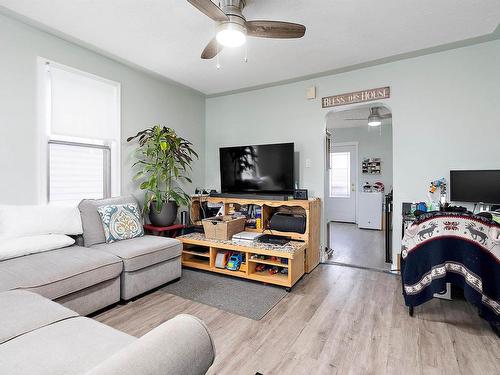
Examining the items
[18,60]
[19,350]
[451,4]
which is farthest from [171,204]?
[451,4]

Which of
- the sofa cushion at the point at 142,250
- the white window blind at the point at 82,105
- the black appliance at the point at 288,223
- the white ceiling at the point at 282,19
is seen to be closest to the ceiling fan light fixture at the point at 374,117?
the white ceiling at the point at 282,19

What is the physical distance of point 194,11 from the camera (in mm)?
2225

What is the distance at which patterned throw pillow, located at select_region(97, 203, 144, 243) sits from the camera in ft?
8.73

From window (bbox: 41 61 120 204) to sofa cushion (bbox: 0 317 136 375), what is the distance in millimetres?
1939

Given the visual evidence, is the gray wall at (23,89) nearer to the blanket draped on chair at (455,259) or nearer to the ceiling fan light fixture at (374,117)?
the blanket draped on chair at (455,259)

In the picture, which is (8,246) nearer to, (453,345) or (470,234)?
(453,345)

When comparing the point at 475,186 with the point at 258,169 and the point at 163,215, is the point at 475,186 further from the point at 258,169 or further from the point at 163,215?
the point at 163,215

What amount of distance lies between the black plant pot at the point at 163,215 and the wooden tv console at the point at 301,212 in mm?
577

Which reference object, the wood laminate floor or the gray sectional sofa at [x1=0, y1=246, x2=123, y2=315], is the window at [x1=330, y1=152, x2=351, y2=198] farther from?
the gray sectional sofa at [x1=0, y1=246, x2=123, y2=315]

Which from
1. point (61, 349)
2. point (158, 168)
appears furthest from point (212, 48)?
point (61, 349)

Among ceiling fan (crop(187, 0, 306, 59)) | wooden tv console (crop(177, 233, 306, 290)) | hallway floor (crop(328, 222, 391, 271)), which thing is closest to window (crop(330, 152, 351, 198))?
hallway floor (crop(328, 222, 391, 271))

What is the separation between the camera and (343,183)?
691 centimetres

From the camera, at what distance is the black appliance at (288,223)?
3.21m

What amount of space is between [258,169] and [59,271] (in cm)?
246
